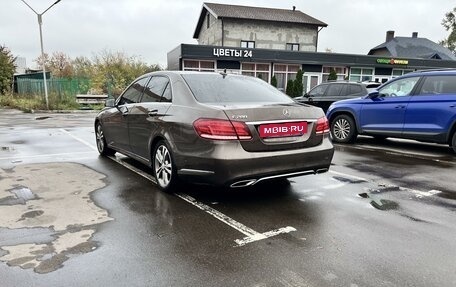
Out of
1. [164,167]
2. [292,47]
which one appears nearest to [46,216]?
[164,167]

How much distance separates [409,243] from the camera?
3.49 meters

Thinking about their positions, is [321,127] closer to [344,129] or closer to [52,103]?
[344,129]

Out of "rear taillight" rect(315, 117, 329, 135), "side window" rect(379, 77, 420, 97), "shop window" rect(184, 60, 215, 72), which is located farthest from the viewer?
"shop window" rect(184, 60, 215, 72)

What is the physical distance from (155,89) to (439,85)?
19.3ft

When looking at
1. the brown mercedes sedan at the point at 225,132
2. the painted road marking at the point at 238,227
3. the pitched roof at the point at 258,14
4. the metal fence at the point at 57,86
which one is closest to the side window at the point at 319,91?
the brown mercedes sedan at the point at 225,132

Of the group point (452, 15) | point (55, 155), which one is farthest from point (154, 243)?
point (452, 15)

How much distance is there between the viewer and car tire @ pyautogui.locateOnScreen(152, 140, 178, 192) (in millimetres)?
4809

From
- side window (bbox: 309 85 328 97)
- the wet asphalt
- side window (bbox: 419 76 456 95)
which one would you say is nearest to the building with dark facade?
side window (bbox: 309 85 328 97)

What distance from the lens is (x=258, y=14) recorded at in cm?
3853

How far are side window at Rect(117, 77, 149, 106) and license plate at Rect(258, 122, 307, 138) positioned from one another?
101 inches

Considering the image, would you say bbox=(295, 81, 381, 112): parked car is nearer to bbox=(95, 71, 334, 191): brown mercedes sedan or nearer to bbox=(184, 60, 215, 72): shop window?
bbox=(95, 71, 334, 191): brown mercedes sedan

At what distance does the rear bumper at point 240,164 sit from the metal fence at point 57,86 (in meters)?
22.4

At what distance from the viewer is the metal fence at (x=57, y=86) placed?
26.0m

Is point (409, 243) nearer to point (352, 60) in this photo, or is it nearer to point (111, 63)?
point (352, 60)
